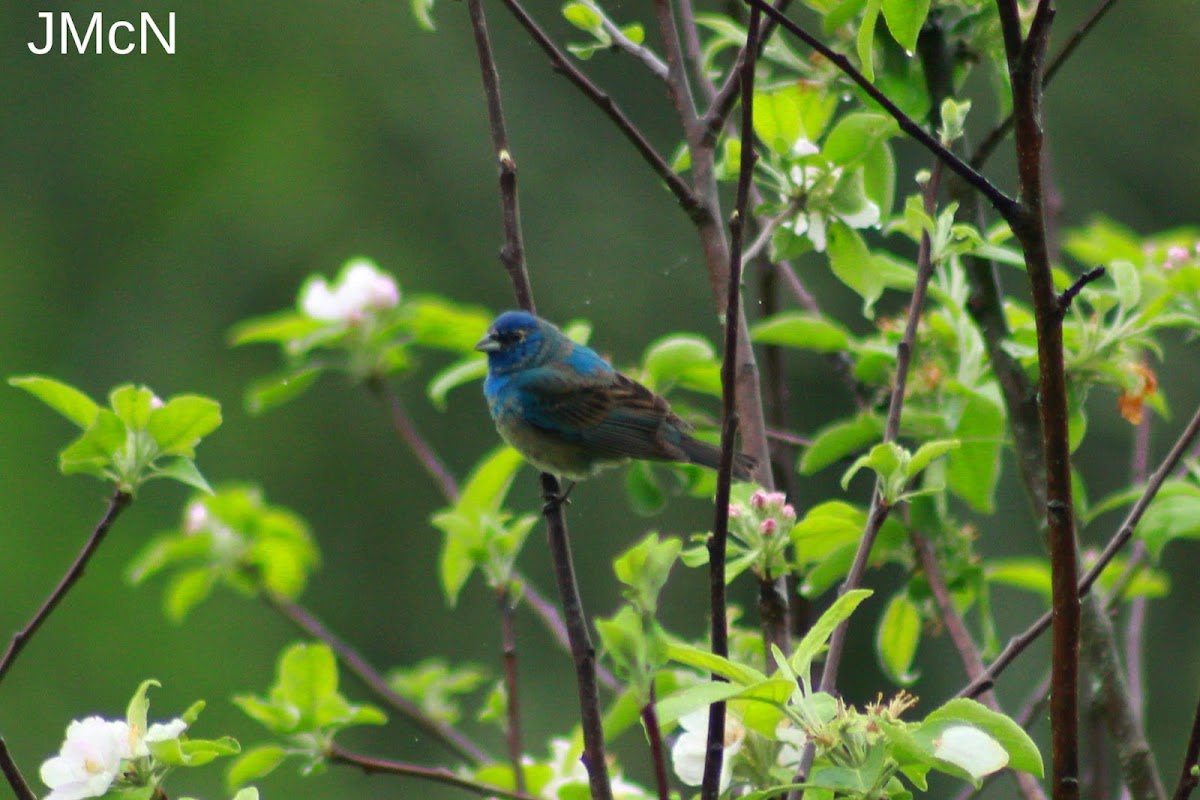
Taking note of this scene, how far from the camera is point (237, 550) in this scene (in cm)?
263

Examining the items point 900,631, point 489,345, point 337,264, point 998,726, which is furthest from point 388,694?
point 337,264

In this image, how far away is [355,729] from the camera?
779 cm

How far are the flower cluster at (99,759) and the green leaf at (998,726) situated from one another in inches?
25.7

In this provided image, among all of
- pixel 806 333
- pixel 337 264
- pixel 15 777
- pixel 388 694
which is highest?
pixel 337 264

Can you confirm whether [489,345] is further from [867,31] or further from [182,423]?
[867,31]

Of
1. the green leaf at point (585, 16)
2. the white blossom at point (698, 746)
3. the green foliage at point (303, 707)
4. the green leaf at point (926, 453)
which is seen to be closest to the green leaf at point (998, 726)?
the white blossom at point (698, 746)

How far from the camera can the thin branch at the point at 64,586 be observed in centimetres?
133

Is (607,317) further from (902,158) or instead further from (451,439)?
(902,158)

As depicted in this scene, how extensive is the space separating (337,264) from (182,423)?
721 cm

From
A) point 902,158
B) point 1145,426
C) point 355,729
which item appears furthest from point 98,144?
point 1145,426

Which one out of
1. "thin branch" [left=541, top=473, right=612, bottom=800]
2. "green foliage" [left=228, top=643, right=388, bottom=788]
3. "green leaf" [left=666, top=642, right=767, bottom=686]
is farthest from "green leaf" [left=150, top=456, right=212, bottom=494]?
"green leaf" [left=666, top=642, right=767, bottom=686]

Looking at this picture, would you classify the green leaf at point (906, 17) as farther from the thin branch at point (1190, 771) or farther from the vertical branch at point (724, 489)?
the thin branch at point (1190, 771)

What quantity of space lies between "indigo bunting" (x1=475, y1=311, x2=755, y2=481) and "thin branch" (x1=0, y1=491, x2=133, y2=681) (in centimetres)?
132

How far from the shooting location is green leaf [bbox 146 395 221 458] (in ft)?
5.01
